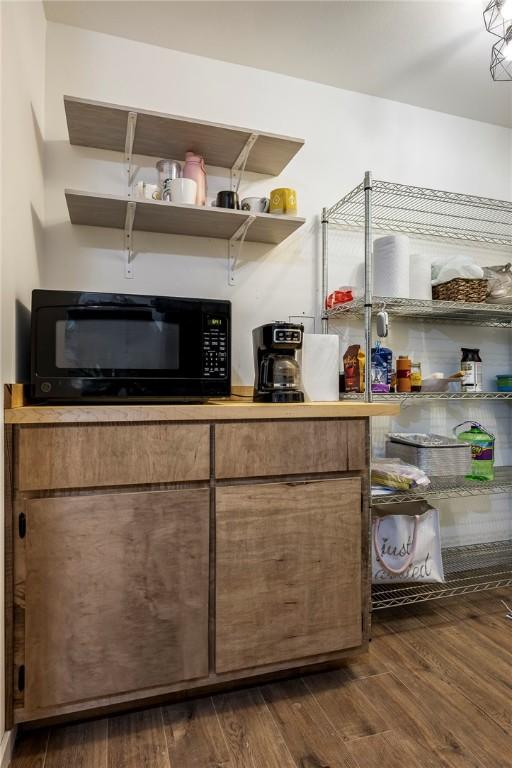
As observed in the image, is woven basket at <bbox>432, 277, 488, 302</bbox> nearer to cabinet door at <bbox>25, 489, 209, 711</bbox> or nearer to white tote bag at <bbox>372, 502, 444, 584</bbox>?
white tote bag at <bbox>372, 502, 444, 584</bbox>

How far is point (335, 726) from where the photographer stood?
1.29 metres

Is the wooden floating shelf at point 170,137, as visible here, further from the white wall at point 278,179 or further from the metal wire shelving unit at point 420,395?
the metal wire shelving unit at point 420,395

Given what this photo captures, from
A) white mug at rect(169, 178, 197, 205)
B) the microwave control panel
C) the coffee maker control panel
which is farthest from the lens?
white mug at rect(169, 178, 197, 205)

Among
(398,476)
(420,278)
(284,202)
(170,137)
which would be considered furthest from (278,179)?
(398,476)

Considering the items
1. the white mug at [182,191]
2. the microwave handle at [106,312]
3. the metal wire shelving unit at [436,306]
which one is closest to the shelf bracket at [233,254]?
the white mug at [182,191]

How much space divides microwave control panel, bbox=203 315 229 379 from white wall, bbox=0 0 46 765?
1.80 feet

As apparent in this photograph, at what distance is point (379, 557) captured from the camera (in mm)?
1866

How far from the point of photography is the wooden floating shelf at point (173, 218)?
5.24ft

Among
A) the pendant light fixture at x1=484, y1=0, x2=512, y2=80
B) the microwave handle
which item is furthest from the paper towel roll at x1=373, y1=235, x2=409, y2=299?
the microwave handle

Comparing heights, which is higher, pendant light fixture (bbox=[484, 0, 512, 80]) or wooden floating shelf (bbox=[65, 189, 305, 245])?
pendant light fixture (bbox=[484, 0, 512, 80])

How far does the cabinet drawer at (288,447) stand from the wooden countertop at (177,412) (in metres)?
0.03

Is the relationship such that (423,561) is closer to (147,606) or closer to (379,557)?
(379,557)

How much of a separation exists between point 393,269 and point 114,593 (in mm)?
1605

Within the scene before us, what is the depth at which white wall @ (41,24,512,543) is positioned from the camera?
1.79 metres
